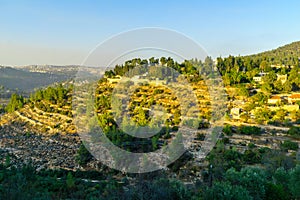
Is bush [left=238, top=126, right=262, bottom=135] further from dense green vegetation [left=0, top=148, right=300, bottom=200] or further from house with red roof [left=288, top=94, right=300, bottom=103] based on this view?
house with red roof [left=288, top=94, right=300, bottom=103]

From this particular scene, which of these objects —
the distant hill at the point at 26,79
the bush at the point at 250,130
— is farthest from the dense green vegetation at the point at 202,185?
the distant hill at the point at 26,79

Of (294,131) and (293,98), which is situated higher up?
(293,98)

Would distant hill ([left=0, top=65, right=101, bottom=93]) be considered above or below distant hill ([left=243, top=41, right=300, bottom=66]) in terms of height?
below

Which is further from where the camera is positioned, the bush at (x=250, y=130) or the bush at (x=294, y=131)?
the bush at (x=250, y=130)

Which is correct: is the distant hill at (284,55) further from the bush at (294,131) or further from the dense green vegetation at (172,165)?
the bush at (294,131)

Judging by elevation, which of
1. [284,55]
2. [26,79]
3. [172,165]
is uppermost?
[284,55]

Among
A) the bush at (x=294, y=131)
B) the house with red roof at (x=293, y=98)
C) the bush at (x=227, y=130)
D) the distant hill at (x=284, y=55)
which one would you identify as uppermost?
the distant hill at (x=284, y=55)

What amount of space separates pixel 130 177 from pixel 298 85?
2479 cm

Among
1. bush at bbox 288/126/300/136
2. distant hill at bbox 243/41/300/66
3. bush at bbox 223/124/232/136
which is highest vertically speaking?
distant hill at bbox 243/41/300/66

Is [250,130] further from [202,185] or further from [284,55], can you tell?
[284,55]

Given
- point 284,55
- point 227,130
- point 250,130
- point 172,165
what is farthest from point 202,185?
point 284,55

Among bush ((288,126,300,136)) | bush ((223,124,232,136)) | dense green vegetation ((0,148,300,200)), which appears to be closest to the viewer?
dense green vegetation ((0,148,300,200))

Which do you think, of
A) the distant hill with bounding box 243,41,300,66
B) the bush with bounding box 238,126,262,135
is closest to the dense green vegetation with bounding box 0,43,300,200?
the bush with bounding box 238,126,262,135

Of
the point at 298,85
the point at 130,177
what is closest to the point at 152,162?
the point at 130,177
